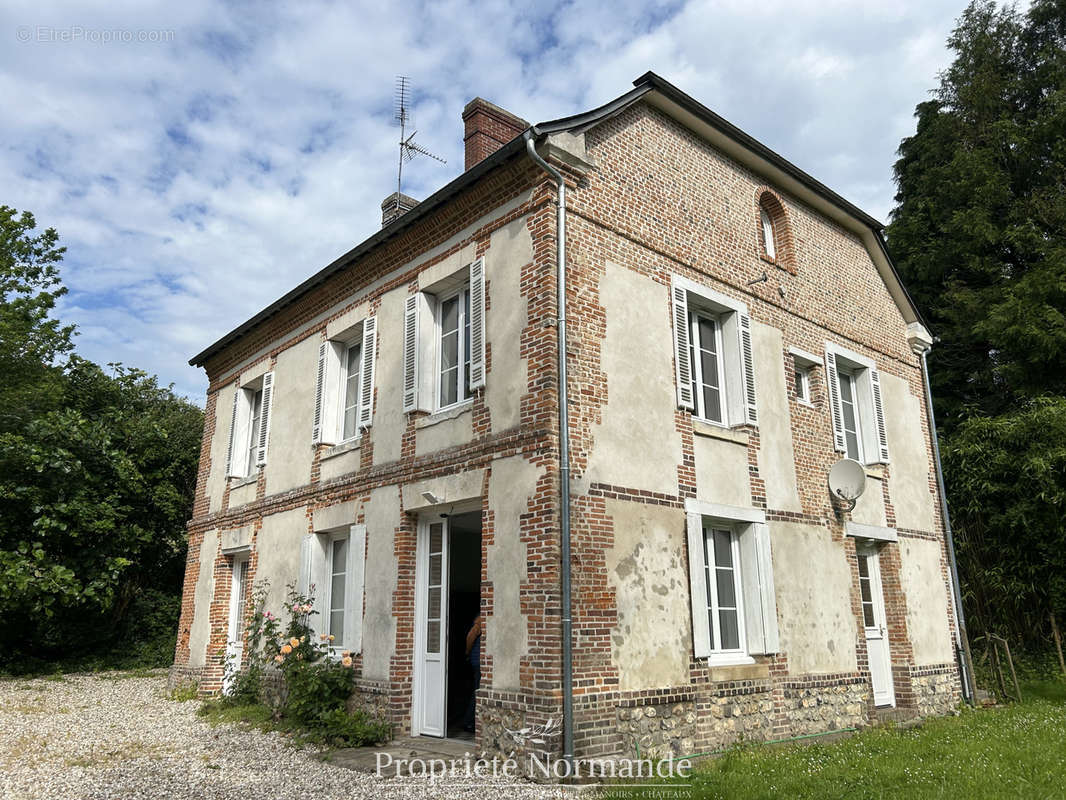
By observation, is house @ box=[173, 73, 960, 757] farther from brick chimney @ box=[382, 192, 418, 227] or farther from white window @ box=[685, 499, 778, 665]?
brick chimney @ box=[382, 192, 418, 227]

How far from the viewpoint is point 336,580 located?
33.0 ft

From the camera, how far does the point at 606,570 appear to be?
7.02 meters

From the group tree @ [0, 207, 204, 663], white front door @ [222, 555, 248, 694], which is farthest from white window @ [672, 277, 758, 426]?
tree @ [0, 207, 204, 663]

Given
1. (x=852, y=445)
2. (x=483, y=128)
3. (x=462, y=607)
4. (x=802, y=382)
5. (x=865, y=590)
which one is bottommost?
(x=462, y=607)

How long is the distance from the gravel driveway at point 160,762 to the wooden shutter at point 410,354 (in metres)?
3.84

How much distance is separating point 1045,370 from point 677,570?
1279 centimetres

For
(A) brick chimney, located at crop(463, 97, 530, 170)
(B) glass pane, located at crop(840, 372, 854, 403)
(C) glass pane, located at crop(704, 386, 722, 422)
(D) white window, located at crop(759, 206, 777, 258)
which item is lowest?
(C) glass pane, located at crop(704, 386, 722, 422)

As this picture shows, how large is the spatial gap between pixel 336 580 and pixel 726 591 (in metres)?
4.96

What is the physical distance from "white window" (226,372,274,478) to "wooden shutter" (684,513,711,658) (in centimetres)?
724

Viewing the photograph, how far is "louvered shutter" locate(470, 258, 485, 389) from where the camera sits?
8.05 metres

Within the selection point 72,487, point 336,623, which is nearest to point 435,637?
point 336,623

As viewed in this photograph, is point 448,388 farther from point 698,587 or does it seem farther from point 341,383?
point 698,587

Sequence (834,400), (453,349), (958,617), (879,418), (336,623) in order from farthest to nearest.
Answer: (958,617) → (879,418) → (834,400) → (336,623) → (453,349)

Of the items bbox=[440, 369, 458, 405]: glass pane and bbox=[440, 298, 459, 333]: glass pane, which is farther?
bbox=[440, 298, 459, 333]: glass pane
